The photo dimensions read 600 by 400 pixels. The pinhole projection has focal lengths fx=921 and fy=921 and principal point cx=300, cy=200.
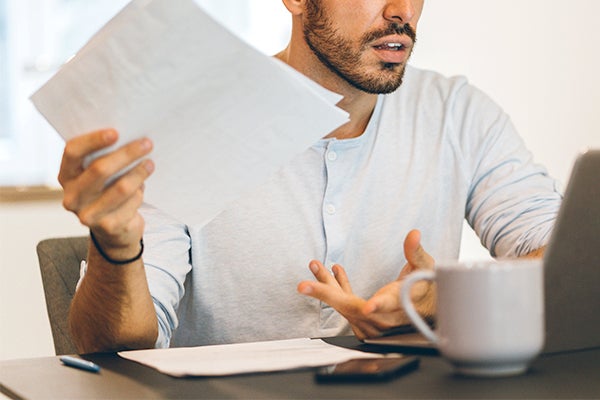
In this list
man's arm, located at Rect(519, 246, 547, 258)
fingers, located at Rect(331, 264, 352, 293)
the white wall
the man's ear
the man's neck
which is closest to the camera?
fingers, located at Rect(331, 264, 352, 293)

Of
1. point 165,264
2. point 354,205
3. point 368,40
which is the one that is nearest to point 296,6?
point 368,40

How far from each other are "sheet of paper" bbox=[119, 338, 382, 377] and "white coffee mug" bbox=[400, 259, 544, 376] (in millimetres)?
161

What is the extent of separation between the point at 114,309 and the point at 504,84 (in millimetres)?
1812

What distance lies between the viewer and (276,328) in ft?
4.69

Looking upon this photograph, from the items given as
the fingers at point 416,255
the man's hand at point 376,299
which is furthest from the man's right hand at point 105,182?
the fingers at point 416,255

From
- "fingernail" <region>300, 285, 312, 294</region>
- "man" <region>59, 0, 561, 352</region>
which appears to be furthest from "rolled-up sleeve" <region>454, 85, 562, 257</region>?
Answer: "fingernail" <region>300, 285, 312, 294</region>

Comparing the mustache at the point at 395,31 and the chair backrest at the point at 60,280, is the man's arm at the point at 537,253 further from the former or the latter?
the chair backrest at the point at 60,280

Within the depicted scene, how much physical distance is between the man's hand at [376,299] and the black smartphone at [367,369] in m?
0.16

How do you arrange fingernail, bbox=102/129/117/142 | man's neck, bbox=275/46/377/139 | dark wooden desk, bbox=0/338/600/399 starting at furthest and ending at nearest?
1. man's neck, bbox=275/46/377/139
2. fingernail, bbox=102/129/117/142
3. dark wooden desk, bbox=0/338/600/399

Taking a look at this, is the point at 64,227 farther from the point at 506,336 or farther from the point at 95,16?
the point at 506,336

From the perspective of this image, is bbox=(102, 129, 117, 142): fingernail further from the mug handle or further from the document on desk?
the mug handle

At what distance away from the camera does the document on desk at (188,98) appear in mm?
804

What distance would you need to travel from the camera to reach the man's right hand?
86cm

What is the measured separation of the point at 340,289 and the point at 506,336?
0.39 meters
